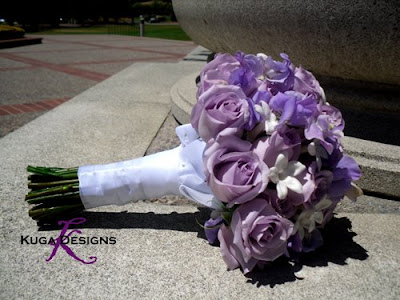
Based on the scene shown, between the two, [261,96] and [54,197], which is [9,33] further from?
[261,96]

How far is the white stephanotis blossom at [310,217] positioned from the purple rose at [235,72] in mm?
500

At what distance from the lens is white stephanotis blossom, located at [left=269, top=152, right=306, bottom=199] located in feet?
3.94

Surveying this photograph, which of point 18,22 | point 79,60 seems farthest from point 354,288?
point 18,22

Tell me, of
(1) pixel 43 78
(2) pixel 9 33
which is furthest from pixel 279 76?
(2) pixel 9 33

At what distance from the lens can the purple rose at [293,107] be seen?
1238mm

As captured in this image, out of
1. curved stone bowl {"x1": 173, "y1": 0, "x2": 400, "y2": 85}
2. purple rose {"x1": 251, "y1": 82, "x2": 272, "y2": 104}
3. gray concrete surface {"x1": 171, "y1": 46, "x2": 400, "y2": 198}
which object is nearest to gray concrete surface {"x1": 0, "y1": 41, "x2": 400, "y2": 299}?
A: gray concrete surface {"x1": 171, "y1": 46, "x2": 400, "y2": 198}

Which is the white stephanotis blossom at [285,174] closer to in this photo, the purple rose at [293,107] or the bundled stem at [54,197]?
the purple rose at [293,107]

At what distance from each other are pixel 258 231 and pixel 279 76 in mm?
601

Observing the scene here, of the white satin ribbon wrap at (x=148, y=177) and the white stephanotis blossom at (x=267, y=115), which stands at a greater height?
the white stephanotis blossom at (x=267, y=115)

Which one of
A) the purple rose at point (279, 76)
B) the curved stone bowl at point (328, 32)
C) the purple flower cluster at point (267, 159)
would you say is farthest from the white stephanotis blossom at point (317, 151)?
the curved stone bowl at point (328, 32)

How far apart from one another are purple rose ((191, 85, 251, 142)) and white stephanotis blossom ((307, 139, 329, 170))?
244 millimetres

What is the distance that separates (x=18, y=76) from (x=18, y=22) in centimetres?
2469

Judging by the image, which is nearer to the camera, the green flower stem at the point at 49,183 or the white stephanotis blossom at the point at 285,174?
the white stephanotis blossom at the point at 285,174

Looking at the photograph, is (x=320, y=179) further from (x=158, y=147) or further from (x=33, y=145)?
(x=33, y=145)
